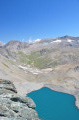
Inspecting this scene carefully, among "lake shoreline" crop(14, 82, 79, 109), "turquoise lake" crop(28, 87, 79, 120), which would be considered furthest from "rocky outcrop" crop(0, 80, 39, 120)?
"lake shoreline" crop(14, 82, 79, 109)

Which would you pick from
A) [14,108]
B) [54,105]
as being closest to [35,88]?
[54,105]

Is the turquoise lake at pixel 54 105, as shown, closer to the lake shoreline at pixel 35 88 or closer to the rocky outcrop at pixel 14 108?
the lake shoreline at pixel 35 88

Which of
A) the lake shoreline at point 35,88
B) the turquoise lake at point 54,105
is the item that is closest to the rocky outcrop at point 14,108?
the turquoise lake at point 54,105

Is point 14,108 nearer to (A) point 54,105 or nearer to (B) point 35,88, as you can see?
(A) point 54,105

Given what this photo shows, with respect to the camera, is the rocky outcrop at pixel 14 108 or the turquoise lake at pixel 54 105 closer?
the rocky outcrop at pixel 14 108

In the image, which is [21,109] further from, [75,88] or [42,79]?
[42,79]

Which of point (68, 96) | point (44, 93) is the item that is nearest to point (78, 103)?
point (68, 96)

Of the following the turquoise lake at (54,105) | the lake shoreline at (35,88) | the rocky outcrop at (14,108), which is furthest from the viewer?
the lake shoreline at (35,88)

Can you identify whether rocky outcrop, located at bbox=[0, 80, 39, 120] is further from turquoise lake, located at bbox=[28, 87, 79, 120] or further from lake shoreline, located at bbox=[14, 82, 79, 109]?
lake shoreline, located at bbox=[14, 82, 79, 109]
